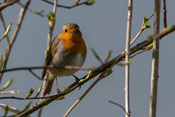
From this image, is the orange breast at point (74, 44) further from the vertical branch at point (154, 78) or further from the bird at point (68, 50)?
the vertical branch at point (154, 78)

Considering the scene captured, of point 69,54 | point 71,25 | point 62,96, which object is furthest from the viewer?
point 71,25

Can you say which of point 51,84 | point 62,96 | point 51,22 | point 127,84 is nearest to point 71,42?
point 51,84

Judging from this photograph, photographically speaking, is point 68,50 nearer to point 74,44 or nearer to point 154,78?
point 74,44

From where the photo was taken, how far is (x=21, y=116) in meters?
1.91

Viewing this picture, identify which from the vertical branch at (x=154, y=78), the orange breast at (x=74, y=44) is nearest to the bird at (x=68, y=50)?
the orange breast at (x=74, y=44)

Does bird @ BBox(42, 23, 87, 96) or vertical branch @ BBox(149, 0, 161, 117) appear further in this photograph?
bird @ BBox(42, 23, 87, 96)

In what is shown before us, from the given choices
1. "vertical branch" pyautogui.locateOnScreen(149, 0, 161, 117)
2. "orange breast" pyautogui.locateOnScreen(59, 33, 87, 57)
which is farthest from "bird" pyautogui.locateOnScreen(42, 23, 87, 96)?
"vertical branch" pyautogui.locateOnScreen(149, 0, 161, 117)

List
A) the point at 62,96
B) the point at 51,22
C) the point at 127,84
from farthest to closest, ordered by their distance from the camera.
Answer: the point at 62,96 < the point at 127,84 < the point at 51,22

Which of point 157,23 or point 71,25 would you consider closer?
point 157,23

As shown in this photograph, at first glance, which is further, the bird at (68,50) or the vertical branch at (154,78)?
the bird at (68,50)

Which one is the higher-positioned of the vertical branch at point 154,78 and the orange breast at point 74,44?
the orange breast at point 74,44

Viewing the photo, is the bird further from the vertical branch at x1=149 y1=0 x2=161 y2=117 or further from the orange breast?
the vertical branch at x1=149 y1=0 x2=161 y2=117

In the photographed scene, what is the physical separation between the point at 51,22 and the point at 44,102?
2.54 feet

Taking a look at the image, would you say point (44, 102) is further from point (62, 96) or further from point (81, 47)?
point (81, 47)
